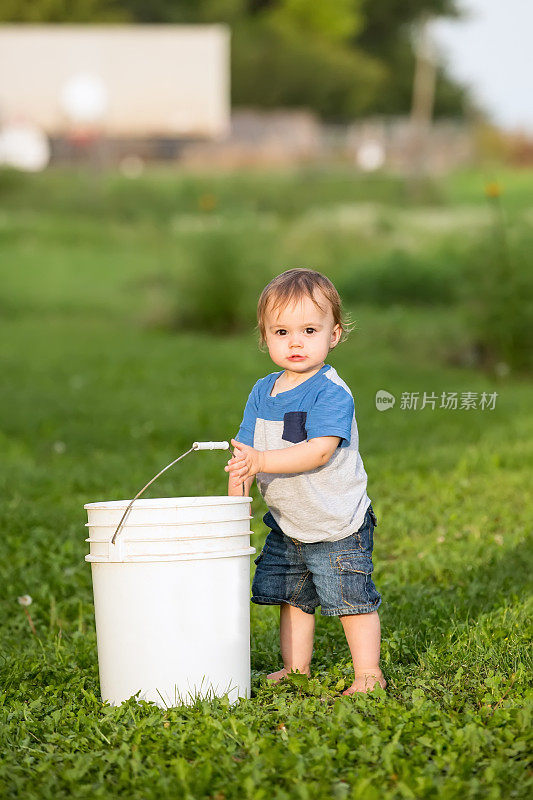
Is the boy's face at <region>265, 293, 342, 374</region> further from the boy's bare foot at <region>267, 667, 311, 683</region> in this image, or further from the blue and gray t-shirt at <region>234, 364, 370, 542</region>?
the boy's bare foot at <region>267, 667, 311, 683</region>

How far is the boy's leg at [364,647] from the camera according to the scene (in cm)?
340

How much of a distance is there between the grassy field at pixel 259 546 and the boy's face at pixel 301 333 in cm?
93

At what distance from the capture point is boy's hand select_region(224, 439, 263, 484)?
320 centimetres

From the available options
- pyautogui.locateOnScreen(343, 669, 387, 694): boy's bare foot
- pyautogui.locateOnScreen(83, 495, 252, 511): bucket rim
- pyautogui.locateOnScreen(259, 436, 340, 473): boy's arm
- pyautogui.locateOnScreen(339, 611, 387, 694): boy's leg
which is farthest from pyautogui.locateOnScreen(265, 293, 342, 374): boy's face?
pyautogui.locateOnScreen(343, 669, 387, 694): boy's bare foot

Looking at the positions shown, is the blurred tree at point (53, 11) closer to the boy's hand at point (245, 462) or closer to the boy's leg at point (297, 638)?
the boy's leg at point (297, 638)

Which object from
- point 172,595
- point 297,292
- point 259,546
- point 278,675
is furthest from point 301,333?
point 259,546

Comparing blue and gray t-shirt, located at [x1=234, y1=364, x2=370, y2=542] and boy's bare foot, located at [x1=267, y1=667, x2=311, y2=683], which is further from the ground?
blue and gray t-shirt, located at [x1=234, y1=364, x2=370, y2=542]

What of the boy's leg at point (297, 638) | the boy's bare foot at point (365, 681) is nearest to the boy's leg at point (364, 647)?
the boy's bare foot at point (365, 681)

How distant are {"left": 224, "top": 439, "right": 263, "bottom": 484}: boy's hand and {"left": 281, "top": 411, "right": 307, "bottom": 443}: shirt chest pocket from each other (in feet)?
0.55

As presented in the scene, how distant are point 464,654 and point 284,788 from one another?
101cm

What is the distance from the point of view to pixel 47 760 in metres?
3.02

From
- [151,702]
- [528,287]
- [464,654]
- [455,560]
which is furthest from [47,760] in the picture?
[528,287]

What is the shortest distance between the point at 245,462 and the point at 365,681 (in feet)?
2.41

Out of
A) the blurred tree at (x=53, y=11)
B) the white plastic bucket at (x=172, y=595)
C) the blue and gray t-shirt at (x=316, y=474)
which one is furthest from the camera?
the blurred tree at (x=53, y=11)
